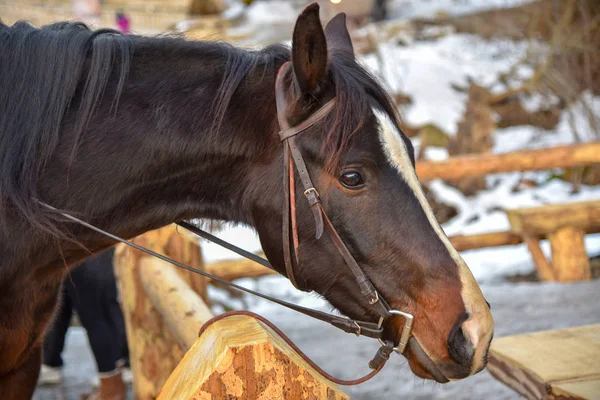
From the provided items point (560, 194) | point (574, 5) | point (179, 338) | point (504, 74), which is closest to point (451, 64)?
point (504, 74)

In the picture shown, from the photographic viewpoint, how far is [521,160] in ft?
19.2

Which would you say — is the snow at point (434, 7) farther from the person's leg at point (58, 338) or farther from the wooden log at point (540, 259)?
the person's leg at point (58, 338)

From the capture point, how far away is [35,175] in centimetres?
186

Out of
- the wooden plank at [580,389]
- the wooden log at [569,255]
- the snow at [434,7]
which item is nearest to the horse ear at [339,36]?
the wooden plank at [580,389]

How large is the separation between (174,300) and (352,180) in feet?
4.52

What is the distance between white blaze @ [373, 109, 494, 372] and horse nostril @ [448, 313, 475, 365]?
0.01 meters

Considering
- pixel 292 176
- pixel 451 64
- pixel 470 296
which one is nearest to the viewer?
pixel 470 296

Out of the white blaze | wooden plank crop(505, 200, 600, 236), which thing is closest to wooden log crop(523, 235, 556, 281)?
wooden plank crop(505, 200, 600, 236)

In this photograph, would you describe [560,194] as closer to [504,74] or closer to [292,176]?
[504,74]

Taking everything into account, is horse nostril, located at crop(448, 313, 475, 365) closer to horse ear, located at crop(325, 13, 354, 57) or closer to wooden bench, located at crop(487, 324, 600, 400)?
wooden bench, located at crop(487, 324, 600, 400)

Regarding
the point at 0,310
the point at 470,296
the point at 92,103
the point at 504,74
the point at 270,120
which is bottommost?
the point at 504,74

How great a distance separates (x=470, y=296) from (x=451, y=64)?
11742 mm

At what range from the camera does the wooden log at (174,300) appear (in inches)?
101

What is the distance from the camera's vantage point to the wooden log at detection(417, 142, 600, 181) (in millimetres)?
5836
